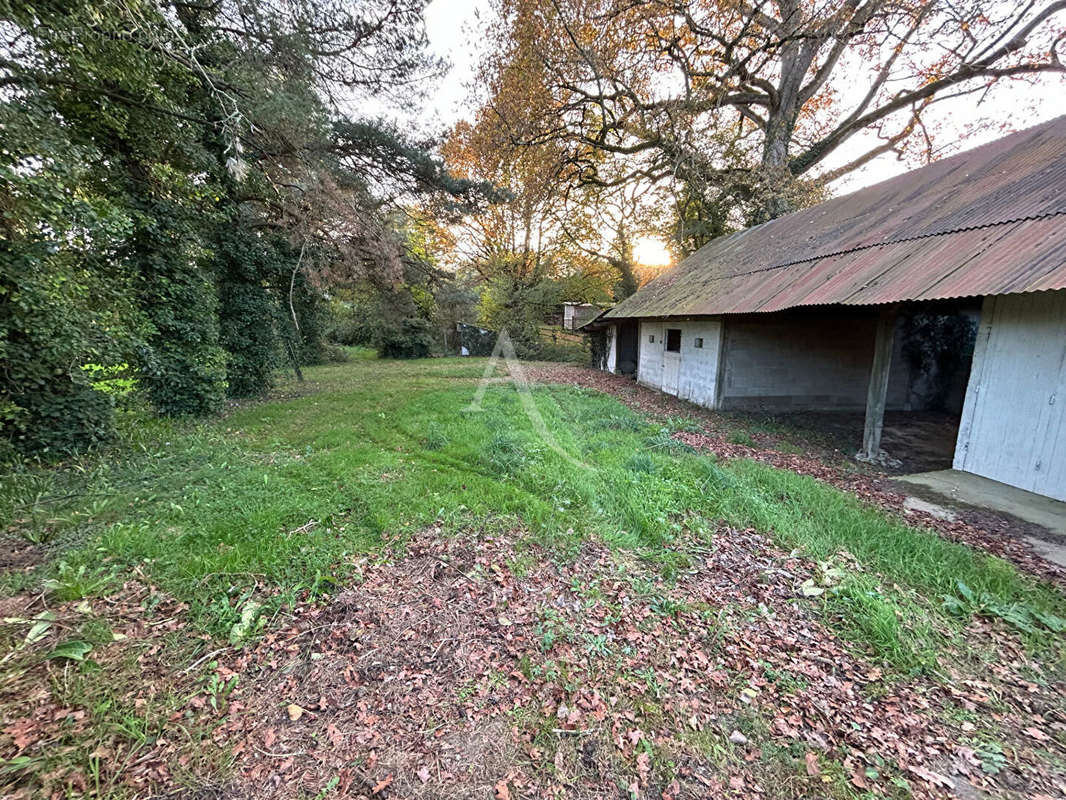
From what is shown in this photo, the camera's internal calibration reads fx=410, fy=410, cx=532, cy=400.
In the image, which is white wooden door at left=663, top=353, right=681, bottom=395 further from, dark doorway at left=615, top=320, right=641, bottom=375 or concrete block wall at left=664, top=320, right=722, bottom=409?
dark doorway at left=615, top=320, right=641, bottom=375

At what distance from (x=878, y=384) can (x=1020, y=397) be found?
1.40 m

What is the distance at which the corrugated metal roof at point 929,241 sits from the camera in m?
4.30

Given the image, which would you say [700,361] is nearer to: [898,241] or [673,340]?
[673,340]

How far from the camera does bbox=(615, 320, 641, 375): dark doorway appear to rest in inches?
659

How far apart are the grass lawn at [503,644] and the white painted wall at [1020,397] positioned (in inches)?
81.0

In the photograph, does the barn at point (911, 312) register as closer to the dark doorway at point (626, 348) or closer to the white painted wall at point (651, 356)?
the white painted wall at point (651, 356)

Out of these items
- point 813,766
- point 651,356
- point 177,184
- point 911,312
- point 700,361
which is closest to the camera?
point 813,766

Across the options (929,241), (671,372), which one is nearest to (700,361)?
(671,372)

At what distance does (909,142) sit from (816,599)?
736 inches

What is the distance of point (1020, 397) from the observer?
4.59m

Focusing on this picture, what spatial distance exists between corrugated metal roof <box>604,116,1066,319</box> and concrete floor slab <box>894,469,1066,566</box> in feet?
7.36

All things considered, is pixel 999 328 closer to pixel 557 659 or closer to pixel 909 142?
pixel 557 659

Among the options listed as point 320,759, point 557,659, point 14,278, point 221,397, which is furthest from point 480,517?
point 221,397

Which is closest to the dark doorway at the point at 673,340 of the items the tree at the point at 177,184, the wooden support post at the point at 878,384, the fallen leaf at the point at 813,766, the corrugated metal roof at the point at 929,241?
the corrugated metal roof at the point at 929,241
